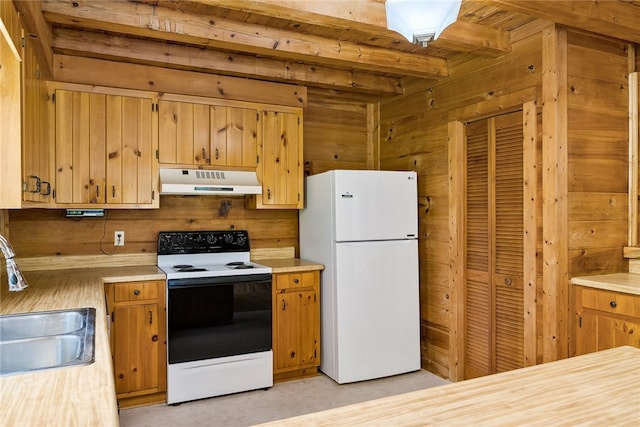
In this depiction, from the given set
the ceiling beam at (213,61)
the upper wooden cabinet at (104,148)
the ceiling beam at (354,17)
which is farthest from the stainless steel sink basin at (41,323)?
the ceiling beam at (213,61)

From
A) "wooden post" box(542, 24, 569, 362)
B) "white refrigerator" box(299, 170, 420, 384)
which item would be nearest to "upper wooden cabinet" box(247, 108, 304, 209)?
"white refrigerator" box(299, 170, 420, 384)

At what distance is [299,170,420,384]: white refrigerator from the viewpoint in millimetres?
3422

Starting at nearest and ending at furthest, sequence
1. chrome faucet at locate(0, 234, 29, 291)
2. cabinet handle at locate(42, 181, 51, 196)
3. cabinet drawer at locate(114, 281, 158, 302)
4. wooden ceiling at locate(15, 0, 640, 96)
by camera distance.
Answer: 1. chrome faucet at locate(0, 234, 29, 291)
2. wooden ceiling at locate(15, 0, 640, 96)
3. cabinet handle at locate(42, 181, 51, 196)
4. cabinet drawer at locate(114, 281, 158, 302)

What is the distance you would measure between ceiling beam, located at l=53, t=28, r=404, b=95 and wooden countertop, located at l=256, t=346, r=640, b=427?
290 cm

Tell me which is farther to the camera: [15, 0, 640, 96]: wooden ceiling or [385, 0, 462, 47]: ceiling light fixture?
[15, 0, 640, 96]: wooden ceiling

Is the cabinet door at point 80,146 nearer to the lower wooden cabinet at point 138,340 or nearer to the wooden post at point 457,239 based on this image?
the lower wooden cabinet at point 138,340

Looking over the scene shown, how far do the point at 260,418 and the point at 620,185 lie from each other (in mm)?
2761

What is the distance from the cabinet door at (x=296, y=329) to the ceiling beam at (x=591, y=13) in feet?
7.74

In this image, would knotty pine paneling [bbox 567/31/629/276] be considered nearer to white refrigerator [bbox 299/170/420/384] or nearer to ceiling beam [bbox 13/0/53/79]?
white refrigerator [bbox 299/170/420/384]

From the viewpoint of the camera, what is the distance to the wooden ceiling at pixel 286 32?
240cm

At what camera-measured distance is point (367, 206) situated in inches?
138

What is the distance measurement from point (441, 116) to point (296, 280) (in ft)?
5.68

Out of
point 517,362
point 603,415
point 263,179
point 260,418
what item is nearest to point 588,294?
point 517,362

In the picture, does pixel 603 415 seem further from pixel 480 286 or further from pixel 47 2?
pixel 47 2
